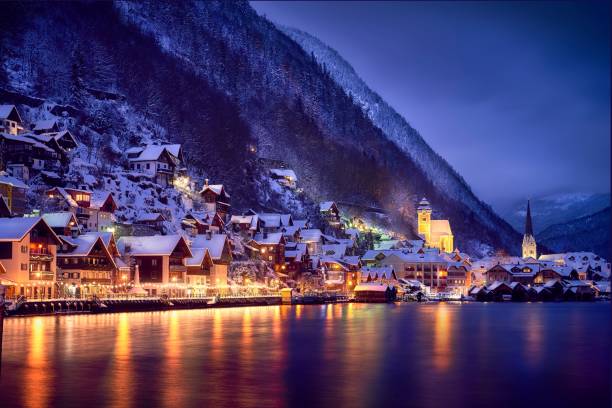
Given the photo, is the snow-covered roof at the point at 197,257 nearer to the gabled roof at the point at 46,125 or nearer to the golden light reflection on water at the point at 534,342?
→ the gabled roof at the point at 46,125

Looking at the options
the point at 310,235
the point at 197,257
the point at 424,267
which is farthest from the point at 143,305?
the point at 424,267

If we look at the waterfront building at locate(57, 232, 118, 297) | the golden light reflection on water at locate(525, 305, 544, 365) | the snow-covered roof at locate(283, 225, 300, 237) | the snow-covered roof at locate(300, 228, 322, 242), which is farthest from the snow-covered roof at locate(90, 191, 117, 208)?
the golden light reflection on water at locate(525, 305, 544, 365)

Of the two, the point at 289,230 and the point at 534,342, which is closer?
the point at 534,342

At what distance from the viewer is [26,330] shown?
55875mm

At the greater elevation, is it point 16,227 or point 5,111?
point 5,111

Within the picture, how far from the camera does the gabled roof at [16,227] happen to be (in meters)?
77.4

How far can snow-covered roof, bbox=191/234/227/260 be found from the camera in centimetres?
11605

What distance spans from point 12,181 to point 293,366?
241ft

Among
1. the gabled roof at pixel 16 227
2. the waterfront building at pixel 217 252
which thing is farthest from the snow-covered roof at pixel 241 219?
the gabled roof at pixel 16 227

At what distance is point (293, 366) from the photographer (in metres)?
39.4

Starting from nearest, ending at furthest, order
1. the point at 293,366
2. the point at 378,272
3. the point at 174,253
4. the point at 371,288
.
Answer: the point at 293,366
the point at 174,253
the point at 371,288
the point at 378,272

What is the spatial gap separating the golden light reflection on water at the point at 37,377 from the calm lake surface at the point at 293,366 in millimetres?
51

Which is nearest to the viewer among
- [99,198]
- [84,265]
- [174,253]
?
[84,265]

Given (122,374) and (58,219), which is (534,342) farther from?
(58,219)
